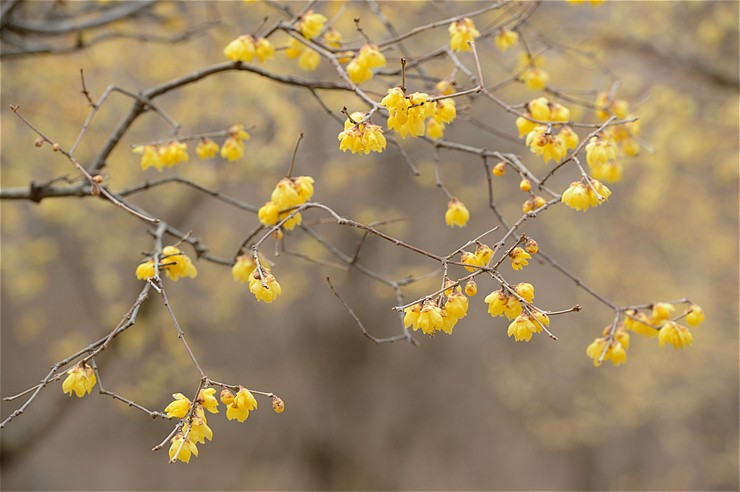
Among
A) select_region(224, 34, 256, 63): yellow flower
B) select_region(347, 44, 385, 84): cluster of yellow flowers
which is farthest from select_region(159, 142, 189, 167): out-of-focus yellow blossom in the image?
select_region(347, 44, 385, 84): cluster of yellow flowers

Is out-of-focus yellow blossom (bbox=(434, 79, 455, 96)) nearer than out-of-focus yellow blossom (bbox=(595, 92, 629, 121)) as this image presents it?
Yes

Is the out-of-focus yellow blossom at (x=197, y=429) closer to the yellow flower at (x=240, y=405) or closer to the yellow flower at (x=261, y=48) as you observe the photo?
the yellow flower at (x=240, y=405)

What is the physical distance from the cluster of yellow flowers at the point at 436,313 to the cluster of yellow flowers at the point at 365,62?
751mm

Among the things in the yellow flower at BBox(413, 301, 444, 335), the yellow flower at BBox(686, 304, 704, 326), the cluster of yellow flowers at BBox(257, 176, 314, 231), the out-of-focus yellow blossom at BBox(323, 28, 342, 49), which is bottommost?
the yellow flower at BBox(413, 301, 444, 335)

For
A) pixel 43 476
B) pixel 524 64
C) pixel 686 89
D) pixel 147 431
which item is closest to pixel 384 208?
pixel 686 89

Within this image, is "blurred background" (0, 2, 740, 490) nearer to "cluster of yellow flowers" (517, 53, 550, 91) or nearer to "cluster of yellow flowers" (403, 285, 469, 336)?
"cluster of yellow flowers" (517, 53, 550, 91)

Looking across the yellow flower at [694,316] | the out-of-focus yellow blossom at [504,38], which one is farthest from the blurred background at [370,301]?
the yellow flower at [694,316]

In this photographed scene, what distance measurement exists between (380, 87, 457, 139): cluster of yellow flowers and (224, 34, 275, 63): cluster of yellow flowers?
64cm

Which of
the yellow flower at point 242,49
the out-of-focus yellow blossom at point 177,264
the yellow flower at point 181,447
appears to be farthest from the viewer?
the yellow flower at point 242,49

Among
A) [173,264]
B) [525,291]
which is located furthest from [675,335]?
[173,264]

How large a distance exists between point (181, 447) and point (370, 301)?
5432mm

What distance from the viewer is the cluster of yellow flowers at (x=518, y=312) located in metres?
1.37

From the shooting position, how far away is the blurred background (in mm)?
4930

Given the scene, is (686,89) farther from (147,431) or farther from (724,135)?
(147,431)
